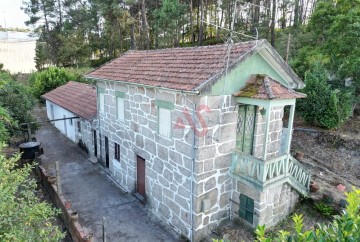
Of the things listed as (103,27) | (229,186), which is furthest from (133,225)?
(103,27)

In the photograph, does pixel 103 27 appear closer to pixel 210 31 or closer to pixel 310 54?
pixel 210 31

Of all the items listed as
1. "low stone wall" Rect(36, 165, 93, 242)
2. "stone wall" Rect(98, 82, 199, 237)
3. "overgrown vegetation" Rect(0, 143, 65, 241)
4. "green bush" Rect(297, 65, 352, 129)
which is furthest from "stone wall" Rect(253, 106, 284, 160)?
"overgrown vegetation" Rect(0, 143, 65, 241)

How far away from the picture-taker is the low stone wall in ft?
26.9

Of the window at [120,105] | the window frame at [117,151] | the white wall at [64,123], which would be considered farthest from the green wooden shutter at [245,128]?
the white wall at [64,123]

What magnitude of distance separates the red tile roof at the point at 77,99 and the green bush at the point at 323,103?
12422 millimetres

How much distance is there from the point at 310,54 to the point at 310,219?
37.4 ft

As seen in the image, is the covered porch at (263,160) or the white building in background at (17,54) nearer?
the covered porch at (263,160)

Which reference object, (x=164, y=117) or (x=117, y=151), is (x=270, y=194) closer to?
(x=164, y=117)

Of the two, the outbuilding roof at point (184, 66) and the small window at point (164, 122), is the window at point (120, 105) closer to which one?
the outbuilding roof at point (184, 66)

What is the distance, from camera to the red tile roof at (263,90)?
7938 millimetres

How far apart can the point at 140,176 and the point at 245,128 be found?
4.96m

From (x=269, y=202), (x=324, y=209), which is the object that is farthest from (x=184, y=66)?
(x=324, y=209)

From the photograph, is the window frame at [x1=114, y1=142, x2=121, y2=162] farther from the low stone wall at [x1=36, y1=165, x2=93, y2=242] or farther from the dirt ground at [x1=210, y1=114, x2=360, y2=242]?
the dirt ground at [x1=210, y1=114, x2=360, y2=242]

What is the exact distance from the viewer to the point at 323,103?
14.9m
